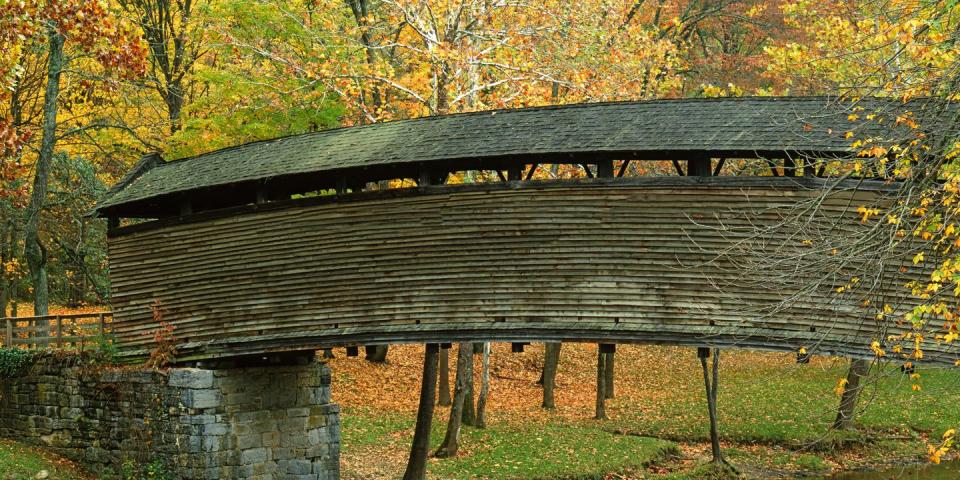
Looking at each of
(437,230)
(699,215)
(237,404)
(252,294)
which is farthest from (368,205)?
(699,215)

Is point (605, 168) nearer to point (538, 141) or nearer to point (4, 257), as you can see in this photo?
point (538, 141)

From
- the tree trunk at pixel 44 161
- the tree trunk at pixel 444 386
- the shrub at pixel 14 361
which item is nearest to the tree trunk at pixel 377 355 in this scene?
the tree trunk at pixel 444 386

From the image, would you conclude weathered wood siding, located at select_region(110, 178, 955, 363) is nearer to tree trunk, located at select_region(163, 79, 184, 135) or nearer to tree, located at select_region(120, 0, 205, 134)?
tree trunk, located at select_region(163, 79, 184, 135)

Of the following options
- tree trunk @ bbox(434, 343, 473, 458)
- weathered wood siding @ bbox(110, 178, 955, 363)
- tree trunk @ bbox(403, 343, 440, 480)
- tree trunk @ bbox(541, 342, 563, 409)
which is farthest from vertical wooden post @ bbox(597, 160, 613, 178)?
tree trunk @ bbox(541, 342, 563, 409)

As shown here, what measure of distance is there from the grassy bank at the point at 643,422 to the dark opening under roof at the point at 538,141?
4106 millimetres

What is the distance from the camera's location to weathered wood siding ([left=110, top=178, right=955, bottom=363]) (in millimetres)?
12109

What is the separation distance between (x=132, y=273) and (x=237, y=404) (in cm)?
268

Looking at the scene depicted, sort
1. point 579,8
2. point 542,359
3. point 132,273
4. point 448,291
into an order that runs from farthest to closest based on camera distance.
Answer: point 542,359
point 579,8
point 132,273
point 448,291

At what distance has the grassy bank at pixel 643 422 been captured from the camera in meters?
17.3

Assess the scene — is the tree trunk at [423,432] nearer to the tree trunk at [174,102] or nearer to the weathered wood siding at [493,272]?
the weathered wood siding at [493,272]

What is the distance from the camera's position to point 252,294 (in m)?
14.8

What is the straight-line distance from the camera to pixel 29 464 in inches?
598

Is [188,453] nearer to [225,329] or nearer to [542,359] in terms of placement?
[225,329]

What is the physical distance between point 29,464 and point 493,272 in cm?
734
